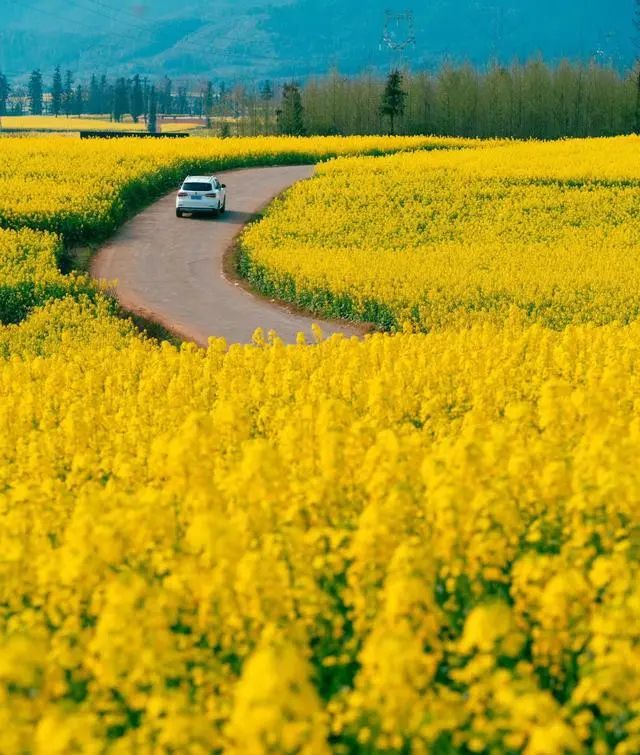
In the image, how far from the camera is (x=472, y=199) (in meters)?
48.3

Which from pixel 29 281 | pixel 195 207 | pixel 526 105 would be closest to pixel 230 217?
pixel 195 207

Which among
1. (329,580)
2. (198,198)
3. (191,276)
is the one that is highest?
(198,198)

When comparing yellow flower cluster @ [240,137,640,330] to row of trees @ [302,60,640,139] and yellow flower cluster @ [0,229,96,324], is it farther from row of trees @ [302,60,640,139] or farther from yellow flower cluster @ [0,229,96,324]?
row of trees @ [302,60,640,139]

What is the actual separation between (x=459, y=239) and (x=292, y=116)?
75701 mm

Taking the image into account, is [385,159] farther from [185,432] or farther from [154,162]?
[185,432]

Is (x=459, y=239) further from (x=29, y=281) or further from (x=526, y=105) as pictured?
(x=526, y=105)

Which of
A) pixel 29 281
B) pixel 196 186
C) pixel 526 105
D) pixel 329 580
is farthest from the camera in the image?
pixel 526 105

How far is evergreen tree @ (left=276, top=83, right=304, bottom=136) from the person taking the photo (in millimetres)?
111750

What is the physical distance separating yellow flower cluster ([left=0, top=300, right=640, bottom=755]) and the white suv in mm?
35371

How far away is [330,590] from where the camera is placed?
724 centimetres

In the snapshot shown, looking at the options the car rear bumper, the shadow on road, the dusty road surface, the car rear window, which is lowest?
the dusty road surface

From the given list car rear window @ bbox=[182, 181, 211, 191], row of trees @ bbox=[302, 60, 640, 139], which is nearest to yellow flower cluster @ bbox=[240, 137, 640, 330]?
car rear window @ bbox=[182, 181, 211, 191]

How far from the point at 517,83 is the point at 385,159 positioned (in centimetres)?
5984

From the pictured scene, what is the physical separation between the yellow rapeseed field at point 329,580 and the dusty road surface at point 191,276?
1519 cm
